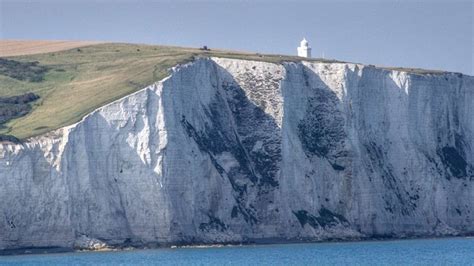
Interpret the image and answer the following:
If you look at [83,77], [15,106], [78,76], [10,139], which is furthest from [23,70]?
[10,139]

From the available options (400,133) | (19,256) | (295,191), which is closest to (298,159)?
(295,191)

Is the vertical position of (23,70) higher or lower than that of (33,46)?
lower

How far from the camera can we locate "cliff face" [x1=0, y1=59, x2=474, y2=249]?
82250 millimetres

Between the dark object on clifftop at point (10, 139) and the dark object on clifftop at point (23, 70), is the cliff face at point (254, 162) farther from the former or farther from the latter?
the dark object on clifftop at point (23, 70)

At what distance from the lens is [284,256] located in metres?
77.2

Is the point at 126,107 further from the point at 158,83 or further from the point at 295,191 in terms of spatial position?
the point at 295,191

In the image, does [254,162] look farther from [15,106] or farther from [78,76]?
[15,106]

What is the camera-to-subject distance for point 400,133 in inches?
3888

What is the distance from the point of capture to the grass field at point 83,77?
87.7 metres

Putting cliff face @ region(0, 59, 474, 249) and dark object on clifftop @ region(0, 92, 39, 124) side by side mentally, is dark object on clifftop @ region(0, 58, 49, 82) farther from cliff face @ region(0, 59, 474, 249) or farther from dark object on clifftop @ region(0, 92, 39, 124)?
cliff face @ region(0, 59, 474, 249)

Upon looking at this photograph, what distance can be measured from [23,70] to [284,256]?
30.6m

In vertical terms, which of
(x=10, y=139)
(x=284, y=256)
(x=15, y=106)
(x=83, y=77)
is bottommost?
(x=284, y=256)

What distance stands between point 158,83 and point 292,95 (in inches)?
423

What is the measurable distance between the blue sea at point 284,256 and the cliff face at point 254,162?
211cm
